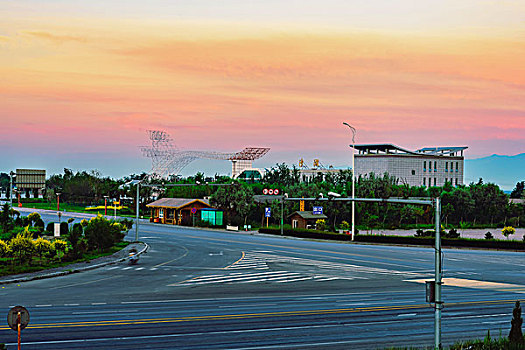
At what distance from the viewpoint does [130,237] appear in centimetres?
8169

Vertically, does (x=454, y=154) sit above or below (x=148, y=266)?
above

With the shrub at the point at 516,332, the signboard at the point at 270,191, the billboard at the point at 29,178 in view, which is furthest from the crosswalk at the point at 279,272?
the billboard at the point at 29,178

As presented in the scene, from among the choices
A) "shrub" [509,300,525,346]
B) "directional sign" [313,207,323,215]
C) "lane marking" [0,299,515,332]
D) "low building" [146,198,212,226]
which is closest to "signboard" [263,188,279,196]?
"directional sign" [313,207,323,215]

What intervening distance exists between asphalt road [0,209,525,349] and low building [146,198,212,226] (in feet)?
166

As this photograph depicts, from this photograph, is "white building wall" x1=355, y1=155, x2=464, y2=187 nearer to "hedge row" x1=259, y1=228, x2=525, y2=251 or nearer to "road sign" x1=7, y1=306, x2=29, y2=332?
"hedge row" x1=259, y1=228, x2=525, y2=251

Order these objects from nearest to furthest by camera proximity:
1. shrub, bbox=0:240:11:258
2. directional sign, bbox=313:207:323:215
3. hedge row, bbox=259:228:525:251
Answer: shrub, bbox=0:240:11:258
hedge row, bbox=259:228:525:251
directional sign, bbox=313:207:323:215

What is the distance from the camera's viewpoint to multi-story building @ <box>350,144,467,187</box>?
170625mm

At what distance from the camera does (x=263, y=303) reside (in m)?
31.5

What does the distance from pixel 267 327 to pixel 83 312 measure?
356 inches

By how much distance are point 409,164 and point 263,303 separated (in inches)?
5824

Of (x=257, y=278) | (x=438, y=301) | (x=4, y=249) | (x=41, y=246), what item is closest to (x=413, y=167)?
(x=257, y=278)

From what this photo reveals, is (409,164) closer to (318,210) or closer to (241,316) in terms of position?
(318,210)

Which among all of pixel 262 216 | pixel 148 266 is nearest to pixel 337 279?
pixel 148 266

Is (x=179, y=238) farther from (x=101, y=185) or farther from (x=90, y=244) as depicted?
(x=101, y=185)
